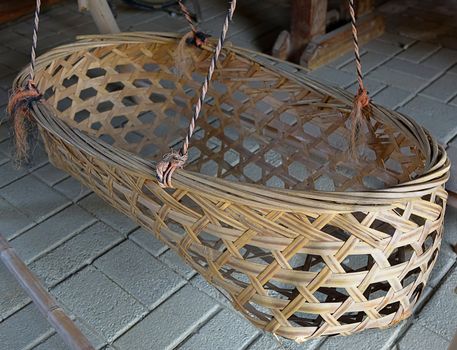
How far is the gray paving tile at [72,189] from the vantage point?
4.40ft

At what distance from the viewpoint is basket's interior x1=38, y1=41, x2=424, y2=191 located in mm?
1147

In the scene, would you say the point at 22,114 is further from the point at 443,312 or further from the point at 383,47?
the point at 383,47

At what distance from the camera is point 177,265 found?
1.14 metres

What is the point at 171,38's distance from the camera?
4.39 feet

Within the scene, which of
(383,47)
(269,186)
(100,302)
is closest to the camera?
(269,186)

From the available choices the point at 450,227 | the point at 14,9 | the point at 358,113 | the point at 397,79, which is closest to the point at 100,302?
the point at 358,113

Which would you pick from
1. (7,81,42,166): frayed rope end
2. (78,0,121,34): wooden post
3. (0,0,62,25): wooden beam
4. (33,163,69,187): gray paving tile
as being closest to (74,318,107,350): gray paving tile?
(7,81,42,166): frayed rope end

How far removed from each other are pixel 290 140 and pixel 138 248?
1.31ft

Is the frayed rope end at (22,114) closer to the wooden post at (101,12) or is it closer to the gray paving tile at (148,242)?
the gray paving tile at (148,242)

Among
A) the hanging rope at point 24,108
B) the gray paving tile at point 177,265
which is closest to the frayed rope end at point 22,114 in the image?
the hanging rope at point 24,108

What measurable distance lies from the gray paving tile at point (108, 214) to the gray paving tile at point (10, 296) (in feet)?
0.74

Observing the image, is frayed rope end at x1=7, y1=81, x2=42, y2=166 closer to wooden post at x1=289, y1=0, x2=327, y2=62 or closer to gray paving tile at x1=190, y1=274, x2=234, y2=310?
gray paving tile at x1=190, y1=274, x2=234, y2=310

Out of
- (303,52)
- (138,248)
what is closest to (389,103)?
(303,52)

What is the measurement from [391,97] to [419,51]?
1.09 feet
